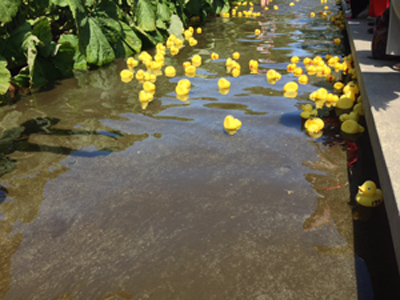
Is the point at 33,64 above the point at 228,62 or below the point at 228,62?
above

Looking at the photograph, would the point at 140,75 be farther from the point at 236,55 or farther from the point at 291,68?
the point at 291,68

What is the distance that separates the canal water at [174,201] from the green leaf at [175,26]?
3653mm

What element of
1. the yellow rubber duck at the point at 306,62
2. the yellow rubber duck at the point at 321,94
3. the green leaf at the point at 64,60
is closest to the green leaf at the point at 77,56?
the green leaf at the point at 64,60

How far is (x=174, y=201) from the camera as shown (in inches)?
109

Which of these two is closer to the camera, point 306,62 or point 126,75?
point 126,75

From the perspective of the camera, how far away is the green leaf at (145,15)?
703 cm

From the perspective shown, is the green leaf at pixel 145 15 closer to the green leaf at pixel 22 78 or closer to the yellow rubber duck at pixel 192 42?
the yellow rubber duck at pixel 192 42

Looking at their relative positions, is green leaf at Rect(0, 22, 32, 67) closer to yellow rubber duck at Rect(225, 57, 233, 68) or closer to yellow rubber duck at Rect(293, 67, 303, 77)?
yellow rubber duck at Rect(225, 57, 233, 68)

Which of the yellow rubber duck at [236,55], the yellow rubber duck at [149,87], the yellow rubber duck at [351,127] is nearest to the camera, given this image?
the yellow rubber duck at [351,127]

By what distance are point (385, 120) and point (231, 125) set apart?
4.60 ft

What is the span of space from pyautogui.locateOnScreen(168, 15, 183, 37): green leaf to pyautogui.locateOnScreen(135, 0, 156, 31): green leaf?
0.99 meters

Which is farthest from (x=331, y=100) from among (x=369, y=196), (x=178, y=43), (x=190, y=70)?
(x=178, y=43)

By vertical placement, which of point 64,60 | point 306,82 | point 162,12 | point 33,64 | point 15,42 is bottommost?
point 306,82

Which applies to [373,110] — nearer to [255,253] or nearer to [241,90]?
[255,253]
